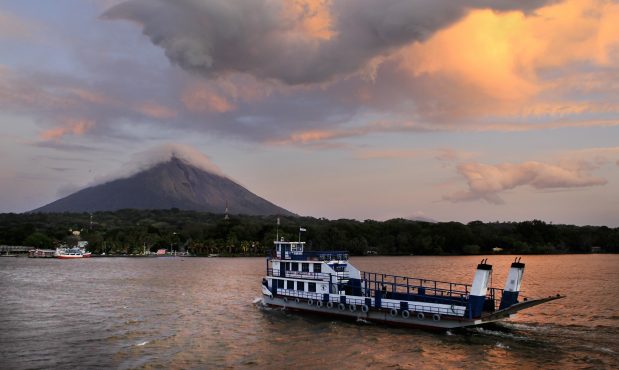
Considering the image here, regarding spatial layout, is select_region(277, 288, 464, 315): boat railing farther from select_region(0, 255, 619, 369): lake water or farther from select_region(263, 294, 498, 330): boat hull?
select_region(0, 255, 619, 369): lake water

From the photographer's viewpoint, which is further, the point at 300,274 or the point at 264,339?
the point at 300,274

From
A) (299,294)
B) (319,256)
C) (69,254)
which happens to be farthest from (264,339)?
(69,254)

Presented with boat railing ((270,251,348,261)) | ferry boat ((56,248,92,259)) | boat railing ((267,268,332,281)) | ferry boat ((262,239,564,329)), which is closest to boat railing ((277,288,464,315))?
ferry boat ((262,239,564,329))

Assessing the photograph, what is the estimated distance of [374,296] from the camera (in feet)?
150

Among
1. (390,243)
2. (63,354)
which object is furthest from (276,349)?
(390,243)

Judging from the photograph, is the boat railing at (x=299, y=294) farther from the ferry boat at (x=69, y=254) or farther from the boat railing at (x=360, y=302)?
the ferry boat at (x=69, y=254)

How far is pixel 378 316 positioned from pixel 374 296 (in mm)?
4251

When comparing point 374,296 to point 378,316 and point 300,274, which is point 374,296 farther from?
point 300,274

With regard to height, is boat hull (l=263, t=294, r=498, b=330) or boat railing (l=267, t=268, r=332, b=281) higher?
boat railing (l=267, t=268, r=332, b=281)

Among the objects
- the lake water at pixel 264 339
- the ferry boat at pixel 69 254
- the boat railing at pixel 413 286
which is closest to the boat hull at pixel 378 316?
the lake water at pixel 264 339

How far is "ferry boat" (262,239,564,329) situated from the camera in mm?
37094

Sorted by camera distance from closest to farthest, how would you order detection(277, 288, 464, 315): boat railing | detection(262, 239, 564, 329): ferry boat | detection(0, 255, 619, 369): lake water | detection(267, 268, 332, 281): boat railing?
1. detection(0, 255, 619, 369): lake water
2. detection(262, 239, 564, 329): ferry boat
3. detection(277, 288, 464, 315): boat railing
4. detection(267, 268, 332, 281): boat railing

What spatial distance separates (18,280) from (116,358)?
69.0 m

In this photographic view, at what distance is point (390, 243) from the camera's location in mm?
198750
